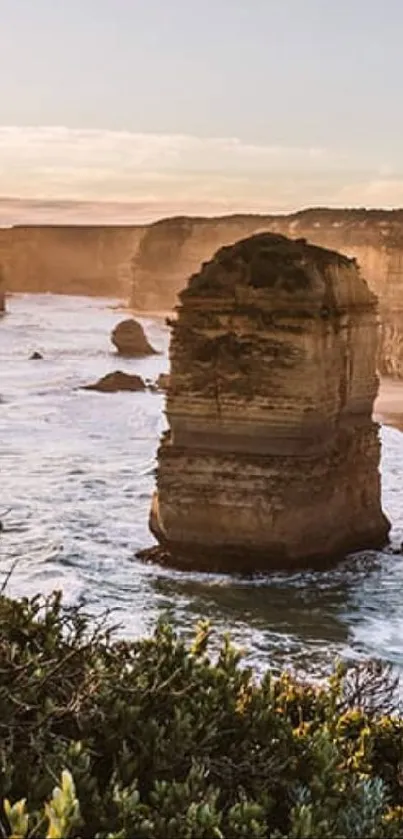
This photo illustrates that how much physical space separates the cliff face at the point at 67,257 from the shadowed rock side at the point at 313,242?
4992 centimetres

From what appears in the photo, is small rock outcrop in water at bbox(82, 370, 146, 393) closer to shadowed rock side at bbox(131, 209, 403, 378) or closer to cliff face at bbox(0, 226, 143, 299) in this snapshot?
shadowed rock side at bbox(131, 209, 403, 378)

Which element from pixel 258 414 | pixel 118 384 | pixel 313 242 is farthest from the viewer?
pixel 313 242

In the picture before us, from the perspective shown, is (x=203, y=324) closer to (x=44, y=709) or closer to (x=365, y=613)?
(x=365, y=613)

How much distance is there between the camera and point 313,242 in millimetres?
76750

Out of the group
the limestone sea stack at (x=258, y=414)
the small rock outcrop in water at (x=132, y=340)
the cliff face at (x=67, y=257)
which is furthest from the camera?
the cliff face at (x=67, y=257)

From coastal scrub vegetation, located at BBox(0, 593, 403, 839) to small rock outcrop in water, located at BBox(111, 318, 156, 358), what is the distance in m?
60.9

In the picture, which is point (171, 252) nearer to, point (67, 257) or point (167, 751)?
point (67, 257)

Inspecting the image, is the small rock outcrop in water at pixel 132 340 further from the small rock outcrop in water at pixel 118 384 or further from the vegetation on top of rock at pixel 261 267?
the vegetation on top of rock at pixel 261 267

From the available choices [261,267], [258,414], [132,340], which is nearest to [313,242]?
[132,340]

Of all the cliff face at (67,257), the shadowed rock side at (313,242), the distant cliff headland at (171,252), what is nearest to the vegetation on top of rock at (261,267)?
the distant cliff headland at (171,252)

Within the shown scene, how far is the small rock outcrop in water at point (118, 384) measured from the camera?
52125mm

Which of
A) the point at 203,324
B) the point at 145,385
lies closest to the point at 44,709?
the point at 203,324

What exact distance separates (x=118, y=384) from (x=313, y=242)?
93.2ft

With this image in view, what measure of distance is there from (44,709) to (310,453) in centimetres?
1552
